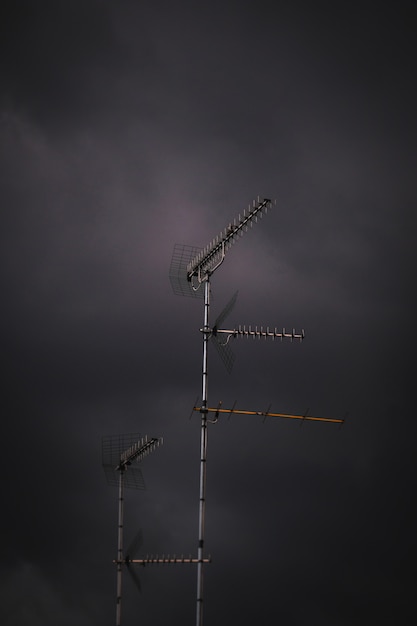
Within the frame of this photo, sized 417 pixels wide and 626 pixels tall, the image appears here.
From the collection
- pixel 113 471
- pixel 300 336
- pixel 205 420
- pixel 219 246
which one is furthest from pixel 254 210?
pixel 113 471

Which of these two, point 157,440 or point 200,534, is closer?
point 200,534

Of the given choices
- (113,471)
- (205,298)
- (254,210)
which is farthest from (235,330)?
(113,471)

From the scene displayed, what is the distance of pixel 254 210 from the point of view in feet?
105

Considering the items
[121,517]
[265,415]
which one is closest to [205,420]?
[265,415]

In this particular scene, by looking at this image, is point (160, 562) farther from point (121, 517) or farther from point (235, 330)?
point (235, 330)

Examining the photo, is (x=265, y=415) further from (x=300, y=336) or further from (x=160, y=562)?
(x=160, y=562)

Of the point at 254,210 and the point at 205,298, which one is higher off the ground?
the point at 254,210

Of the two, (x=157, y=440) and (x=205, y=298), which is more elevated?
(x=205, y=298)

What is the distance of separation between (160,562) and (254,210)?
9.77m

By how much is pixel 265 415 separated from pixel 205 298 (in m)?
3.60

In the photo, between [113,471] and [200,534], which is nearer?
[200,534]

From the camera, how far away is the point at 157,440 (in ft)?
108

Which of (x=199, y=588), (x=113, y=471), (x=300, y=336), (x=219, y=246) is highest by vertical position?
(x=219, y=246)

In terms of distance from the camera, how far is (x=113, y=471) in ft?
109
